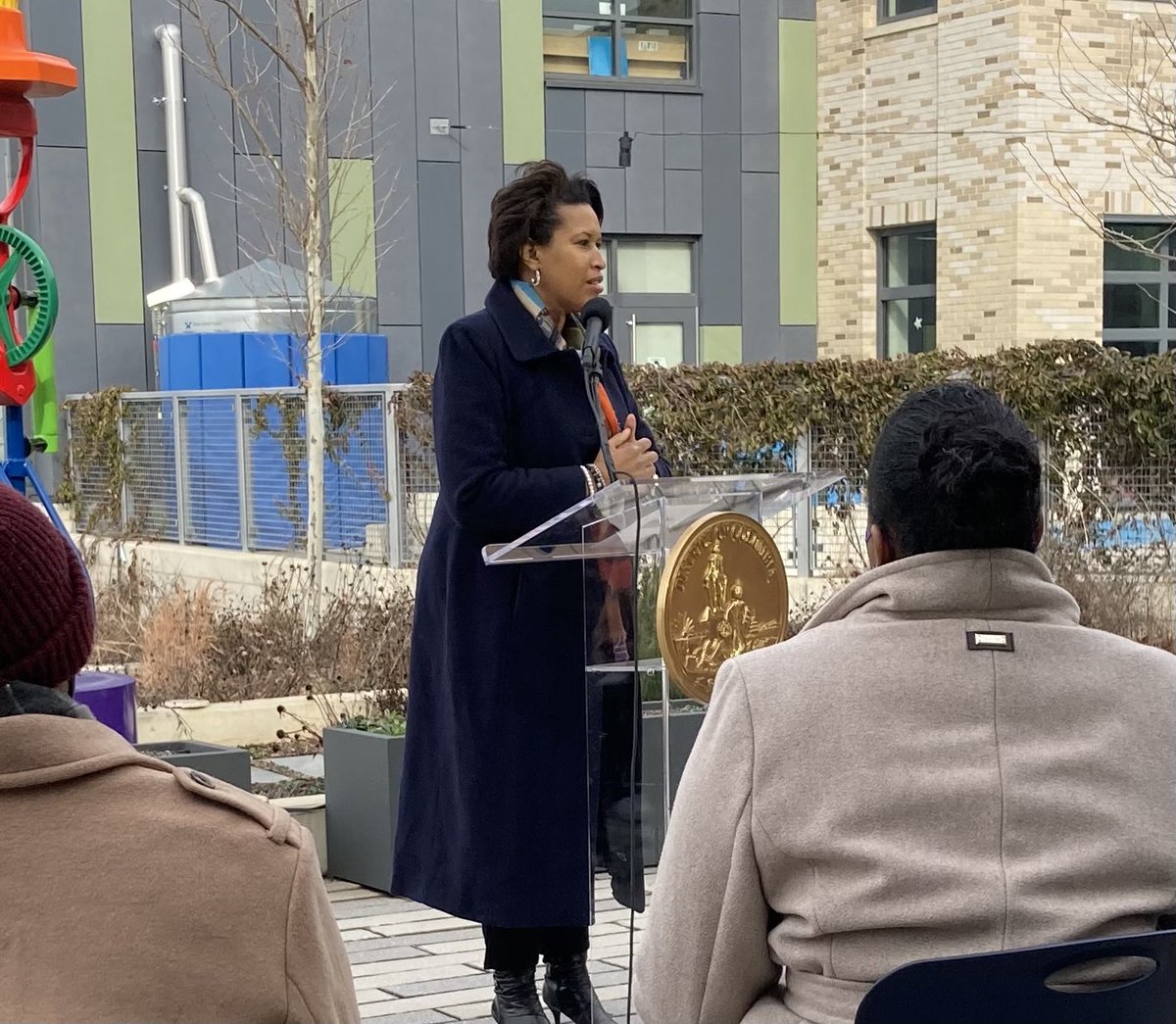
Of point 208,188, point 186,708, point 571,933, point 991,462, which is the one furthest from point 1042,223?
point 991,462

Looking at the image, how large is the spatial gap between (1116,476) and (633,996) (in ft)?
25.3

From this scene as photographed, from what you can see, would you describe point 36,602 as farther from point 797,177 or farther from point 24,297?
point 797,177

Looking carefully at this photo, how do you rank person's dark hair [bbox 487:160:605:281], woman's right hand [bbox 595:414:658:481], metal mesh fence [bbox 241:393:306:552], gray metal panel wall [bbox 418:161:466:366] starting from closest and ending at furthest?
woman's right hand [bbox 595:414:658:481], person's dark hair [bbox 487:160:605:281], metal mesh fence [bbox 241:393:306:552], gray metal panel wall [bbox 418:161:466:366]

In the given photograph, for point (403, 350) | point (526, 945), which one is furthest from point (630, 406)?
point (403, 350)

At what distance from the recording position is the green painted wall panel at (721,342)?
20.1 m

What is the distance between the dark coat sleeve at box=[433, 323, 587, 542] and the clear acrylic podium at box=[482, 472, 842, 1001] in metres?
0.44

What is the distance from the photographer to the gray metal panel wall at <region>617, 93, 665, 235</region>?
19.7 m

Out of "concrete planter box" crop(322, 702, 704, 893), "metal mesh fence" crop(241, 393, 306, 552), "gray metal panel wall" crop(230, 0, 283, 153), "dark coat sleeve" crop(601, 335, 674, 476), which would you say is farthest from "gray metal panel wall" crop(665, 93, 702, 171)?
"dark coat sleeve" crop(601, 335, 674, 476)

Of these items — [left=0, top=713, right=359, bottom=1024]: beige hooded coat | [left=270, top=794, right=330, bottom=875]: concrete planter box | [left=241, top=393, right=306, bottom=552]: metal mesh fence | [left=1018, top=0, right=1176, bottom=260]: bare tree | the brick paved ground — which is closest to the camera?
[left=0, top=713, right=359, bottom=1024]: beige hooded coat

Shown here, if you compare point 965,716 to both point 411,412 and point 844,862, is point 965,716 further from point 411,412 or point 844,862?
point 411,412

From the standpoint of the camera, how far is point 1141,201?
18734 millimetres

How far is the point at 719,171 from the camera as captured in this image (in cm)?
1997

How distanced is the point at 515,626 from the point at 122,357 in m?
14.2

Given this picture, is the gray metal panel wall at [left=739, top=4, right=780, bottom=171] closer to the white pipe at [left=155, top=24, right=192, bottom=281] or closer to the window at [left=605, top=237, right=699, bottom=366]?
the window at [left=605, top=237, right=699, bottom=366]
